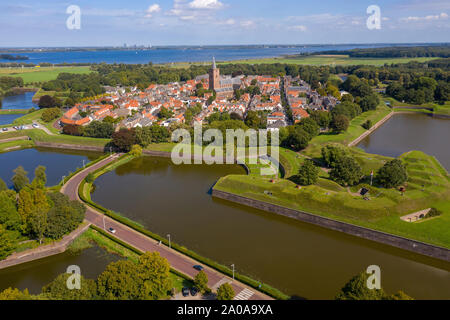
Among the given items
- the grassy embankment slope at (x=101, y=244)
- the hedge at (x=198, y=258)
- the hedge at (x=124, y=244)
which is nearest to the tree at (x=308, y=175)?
the hedge at (x=198, y=258)

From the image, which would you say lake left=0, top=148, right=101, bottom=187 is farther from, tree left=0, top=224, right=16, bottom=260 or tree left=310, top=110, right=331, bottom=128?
tree left=310, top=110, right=331, bottom=128

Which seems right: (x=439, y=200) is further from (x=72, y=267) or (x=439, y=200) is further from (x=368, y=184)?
(x=72, y=267)

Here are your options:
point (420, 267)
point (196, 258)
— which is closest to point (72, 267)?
point (196, 258)

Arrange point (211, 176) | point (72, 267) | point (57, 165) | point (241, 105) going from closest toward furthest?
point (72, 267) < point (211, 176) < point (57, 165) < point (241, 105)

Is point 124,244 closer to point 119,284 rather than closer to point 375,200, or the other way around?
point 119,284

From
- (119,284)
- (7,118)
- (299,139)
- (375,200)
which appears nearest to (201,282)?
(119,284)

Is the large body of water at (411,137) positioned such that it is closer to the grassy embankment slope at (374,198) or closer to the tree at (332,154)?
the grassy embankment slope at (374,198)
